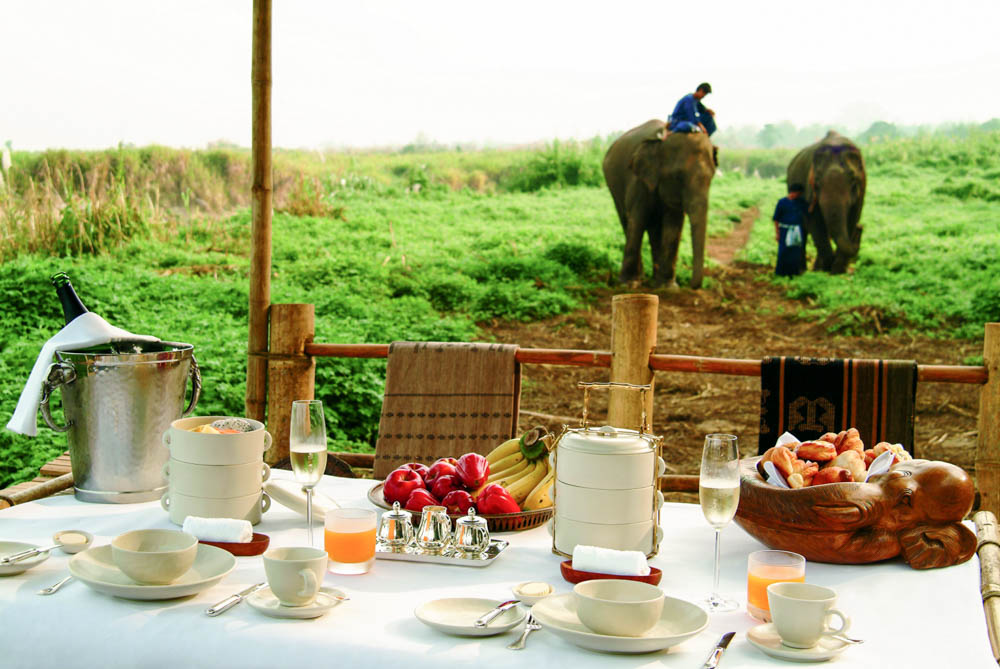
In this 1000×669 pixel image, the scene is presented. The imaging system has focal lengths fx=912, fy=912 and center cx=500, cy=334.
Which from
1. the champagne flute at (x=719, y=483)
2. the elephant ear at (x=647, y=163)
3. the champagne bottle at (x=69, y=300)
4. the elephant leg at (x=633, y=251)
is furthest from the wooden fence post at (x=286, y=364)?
the elephant ear at (x=647, y=163)

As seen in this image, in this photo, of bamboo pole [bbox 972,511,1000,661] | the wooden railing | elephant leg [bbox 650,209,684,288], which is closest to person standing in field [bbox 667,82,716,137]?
elephant leg [bbox 650,209,684,288]

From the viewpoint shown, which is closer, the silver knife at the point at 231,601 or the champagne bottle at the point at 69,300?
the silver knife at the point at 231,601

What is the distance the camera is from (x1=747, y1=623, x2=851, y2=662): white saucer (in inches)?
34.9

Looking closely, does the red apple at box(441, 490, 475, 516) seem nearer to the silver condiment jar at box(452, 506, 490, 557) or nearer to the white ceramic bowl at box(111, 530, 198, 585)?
the silver condiment jar at box(452, 506, 490, 557)

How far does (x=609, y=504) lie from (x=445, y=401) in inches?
45.5

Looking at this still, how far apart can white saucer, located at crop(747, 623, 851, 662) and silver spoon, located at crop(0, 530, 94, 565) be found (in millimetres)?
844

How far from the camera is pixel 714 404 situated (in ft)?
21.0

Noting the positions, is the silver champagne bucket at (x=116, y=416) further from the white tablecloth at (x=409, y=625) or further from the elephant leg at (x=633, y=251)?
the elephant leg at (x=633, y=251)

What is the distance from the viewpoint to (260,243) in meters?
2.68

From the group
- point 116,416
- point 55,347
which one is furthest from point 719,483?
point 55,347

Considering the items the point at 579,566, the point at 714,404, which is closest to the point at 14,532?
the point at 579,566

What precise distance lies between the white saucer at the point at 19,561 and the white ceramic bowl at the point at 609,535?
647 millimetres

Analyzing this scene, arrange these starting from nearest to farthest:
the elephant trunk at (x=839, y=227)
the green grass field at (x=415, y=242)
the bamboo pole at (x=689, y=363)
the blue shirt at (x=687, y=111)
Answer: the bamboo pole at (x=689, y=363) → the green grass field at (x=415, y=242) → the elephant trunk at (x=839, y=227) → the blue shirt at (x=687, y=111)

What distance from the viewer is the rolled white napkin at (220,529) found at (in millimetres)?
1199
